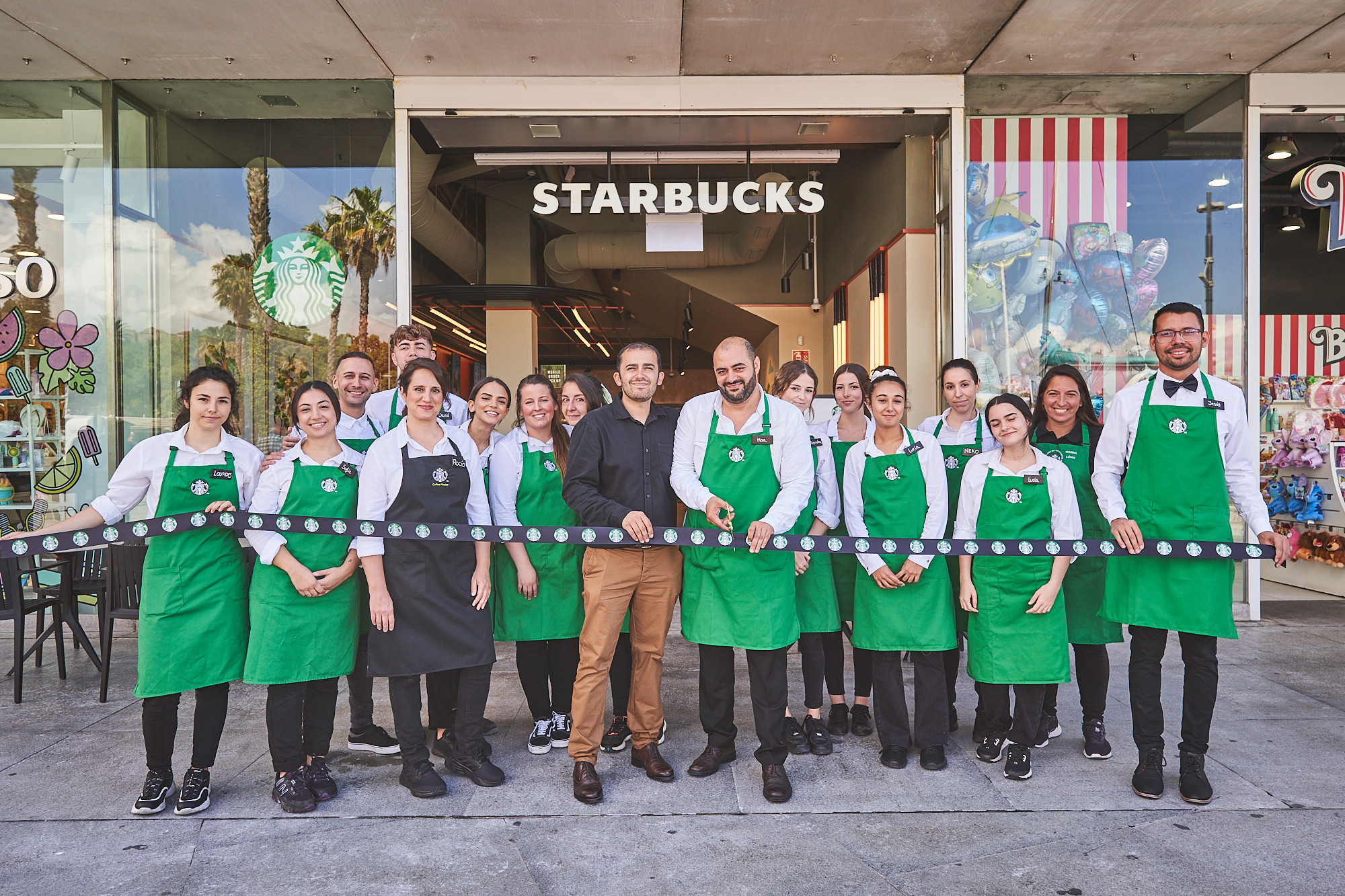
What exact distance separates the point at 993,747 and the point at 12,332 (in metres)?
7.64

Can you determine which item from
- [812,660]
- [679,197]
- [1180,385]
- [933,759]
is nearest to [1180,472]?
[1180,385]

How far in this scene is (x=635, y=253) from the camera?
36.7 feet

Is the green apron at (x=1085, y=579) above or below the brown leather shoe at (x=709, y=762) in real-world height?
above

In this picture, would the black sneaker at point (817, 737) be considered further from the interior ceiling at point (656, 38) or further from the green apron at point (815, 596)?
the interior ceiling at point (656, 38)

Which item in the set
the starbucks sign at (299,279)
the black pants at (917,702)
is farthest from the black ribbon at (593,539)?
the starbucks sign at (299,279)

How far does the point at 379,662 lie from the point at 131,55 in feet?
18.1

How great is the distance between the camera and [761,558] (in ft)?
10.9

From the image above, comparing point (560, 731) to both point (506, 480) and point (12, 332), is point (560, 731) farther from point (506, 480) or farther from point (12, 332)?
point (12, 332)

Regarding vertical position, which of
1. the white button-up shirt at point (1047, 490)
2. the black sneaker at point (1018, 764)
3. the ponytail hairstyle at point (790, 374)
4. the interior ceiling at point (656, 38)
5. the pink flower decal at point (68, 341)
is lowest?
the black sneaker at point (1018, 764)

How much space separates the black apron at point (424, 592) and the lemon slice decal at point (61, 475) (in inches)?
198

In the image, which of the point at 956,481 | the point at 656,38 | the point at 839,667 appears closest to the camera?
the point at 956,481

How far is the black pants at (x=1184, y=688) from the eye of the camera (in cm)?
327

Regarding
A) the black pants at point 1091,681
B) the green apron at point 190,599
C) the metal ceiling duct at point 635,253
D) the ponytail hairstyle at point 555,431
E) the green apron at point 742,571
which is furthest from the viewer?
the metal ceiling duct at point 635,253

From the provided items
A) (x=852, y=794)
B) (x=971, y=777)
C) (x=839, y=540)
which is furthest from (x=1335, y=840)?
(x=839, y=540)
